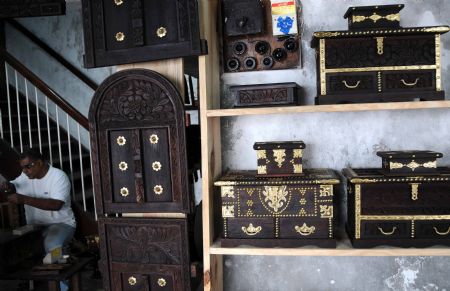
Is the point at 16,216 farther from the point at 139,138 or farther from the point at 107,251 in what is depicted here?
the point at 139,138

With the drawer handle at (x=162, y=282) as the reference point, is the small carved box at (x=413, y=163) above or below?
above

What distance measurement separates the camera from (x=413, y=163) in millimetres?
1540

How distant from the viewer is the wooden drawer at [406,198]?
5.00 ft

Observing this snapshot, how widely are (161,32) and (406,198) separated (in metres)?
1.20

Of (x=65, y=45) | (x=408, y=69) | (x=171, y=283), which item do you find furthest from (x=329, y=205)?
(x=65, y=45)

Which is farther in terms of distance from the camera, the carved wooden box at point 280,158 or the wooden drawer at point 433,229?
the carved wooden box at point 280,158

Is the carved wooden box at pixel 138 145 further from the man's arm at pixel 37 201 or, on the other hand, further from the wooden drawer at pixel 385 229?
the man's arm at pixel 37 201

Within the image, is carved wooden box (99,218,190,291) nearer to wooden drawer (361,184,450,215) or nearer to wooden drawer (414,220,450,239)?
wooden drawer (361,184,450,215)

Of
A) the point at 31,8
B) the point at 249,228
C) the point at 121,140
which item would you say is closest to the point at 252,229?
the point at 249,228

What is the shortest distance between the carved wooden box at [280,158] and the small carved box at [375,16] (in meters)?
0.57

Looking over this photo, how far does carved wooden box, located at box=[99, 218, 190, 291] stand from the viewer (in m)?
1.66

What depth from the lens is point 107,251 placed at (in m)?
1.73

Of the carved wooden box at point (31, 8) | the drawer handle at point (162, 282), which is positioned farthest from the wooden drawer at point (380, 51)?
the carved wooden box at point (31, 8)

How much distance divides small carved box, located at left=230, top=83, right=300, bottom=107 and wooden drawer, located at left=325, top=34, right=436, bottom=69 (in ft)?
0.61
